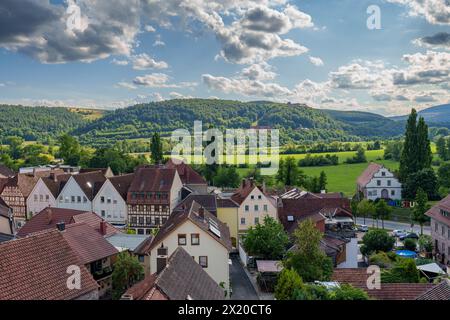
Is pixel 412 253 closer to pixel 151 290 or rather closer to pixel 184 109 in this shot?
pixel 184 109

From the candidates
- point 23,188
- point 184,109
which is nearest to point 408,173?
point 184,109

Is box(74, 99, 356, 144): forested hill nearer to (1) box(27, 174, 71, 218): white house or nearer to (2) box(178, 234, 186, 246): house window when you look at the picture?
(2) box(178, 234, 186, 246): house window

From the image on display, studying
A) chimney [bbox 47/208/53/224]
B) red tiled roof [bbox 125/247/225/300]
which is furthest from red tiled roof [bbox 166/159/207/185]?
red tiled roof [bbox 125/247/225/300]

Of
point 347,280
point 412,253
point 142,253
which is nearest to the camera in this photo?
point 347,280

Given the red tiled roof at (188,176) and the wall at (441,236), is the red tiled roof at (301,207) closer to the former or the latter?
the wall at (441,236)
